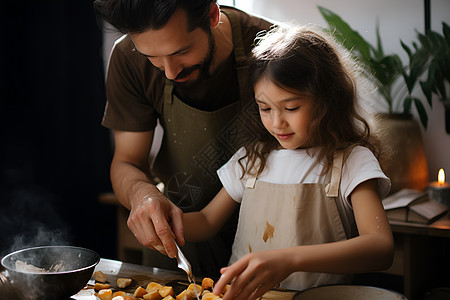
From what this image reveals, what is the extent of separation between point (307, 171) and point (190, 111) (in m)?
0.46

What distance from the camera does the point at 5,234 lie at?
6.72 ft

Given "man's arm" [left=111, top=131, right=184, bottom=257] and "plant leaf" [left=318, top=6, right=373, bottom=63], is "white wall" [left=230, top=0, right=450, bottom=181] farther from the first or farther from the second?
"man's arm" [left=111, top=131, right=184, bottom=257]

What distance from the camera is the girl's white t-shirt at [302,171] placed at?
125cm

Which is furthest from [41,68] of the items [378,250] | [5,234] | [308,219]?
[378,250]

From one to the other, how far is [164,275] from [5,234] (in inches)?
45.0

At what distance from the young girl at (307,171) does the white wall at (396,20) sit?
1.06 metres

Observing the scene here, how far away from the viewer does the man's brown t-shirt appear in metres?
1.55

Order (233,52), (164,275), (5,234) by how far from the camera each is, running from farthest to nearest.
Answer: (5,234) < (233,52) < (164,275)

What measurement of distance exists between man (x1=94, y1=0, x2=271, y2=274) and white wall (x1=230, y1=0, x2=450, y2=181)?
91cm

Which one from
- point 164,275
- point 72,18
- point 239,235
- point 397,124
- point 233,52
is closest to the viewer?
point 164,275

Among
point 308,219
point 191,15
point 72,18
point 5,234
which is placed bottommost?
point 5,234

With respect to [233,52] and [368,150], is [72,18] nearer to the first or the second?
[233,52]

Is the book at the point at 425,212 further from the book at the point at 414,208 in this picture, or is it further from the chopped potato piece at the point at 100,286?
the chopped potato piece at the point at 100,286

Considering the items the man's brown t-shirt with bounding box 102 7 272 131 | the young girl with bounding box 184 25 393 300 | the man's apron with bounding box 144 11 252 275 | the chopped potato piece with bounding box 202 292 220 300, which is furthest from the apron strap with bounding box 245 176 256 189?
the chopped potato piece with bounding box 202 292 220 300
